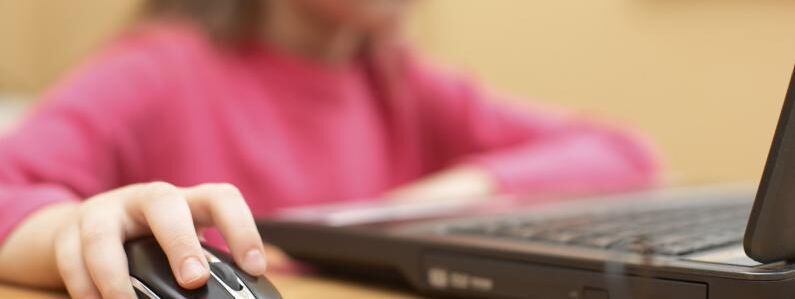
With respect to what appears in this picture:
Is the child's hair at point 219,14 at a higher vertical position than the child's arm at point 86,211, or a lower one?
higher

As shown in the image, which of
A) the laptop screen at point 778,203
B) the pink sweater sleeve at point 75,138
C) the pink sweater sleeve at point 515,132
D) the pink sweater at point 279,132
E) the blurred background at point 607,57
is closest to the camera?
the laptop screen at point 778,203

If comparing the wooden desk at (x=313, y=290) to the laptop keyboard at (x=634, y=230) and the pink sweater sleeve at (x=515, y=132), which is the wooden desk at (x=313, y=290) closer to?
the laptop keyboard at (x=634, y=230)

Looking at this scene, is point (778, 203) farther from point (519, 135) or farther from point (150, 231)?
point (519, 135)

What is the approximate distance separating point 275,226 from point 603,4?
1.06 metres

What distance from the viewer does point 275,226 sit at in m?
0.54

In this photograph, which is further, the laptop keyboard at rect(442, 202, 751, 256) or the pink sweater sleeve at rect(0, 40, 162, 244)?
the pink sweater sleeve at rect(0, 40, 162, 244)

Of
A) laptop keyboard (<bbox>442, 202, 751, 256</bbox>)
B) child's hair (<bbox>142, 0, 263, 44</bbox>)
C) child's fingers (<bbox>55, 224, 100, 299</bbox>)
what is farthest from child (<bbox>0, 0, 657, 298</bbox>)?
laptop keyboard (<bbox>442, 202, 751, 256</bbox>)

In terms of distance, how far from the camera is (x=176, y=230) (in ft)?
1.14

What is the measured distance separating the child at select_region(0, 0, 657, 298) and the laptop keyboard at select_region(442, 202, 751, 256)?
23cm

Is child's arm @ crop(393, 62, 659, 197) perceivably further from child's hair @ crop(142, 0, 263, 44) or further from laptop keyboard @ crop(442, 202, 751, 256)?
laptop keyboard @ crop(442, 202, 751, 256)

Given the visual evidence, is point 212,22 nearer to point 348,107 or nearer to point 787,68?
point 348,107

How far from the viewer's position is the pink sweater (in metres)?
0.77

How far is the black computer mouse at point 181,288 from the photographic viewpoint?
332 mm

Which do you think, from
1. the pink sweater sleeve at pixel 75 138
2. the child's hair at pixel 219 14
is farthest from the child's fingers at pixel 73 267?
the child's hair at pixel 219 14
